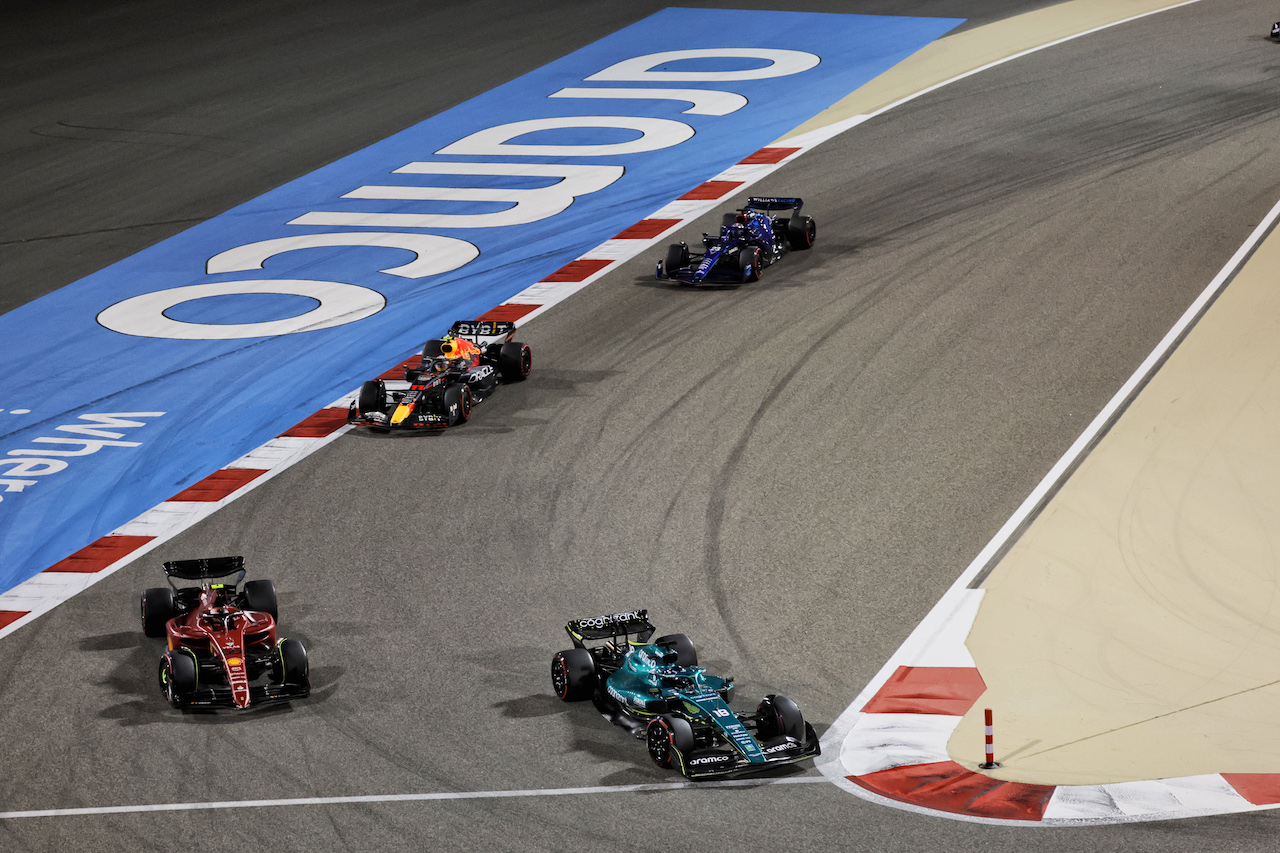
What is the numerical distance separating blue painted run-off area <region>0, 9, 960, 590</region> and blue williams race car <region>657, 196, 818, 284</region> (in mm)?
2502

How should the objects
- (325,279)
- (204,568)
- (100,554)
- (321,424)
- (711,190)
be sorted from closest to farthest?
(204,568) < (100,554) < (321,424) < (325,279) < (711,190)

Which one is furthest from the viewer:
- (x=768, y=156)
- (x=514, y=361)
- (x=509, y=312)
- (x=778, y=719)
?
(x=768, y=156)

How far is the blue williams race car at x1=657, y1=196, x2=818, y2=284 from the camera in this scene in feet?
82.3

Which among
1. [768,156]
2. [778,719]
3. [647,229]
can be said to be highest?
[768,156]

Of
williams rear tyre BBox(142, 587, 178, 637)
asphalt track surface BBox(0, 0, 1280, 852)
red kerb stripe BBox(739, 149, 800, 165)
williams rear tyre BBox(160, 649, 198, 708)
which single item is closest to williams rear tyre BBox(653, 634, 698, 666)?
asphalt track surface BBox(0, 0, 1280, 852)

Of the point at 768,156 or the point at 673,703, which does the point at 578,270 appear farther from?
the point at 673,703

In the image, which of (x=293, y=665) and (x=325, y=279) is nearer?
(x=293, y=665)

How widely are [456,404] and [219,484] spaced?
3.29 metres

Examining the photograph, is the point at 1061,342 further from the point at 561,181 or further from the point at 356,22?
the point at 356,22

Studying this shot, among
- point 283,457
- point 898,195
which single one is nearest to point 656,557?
point 283,457

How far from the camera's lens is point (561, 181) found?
101 feet

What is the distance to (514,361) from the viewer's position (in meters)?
21.8

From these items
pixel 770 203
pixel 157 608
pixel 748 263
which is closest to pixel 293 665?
pixel 157 608

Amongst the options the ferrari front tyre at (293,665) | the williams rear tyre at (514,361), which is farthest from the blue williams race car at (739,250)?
the ferrari front tyre at (293,665)
